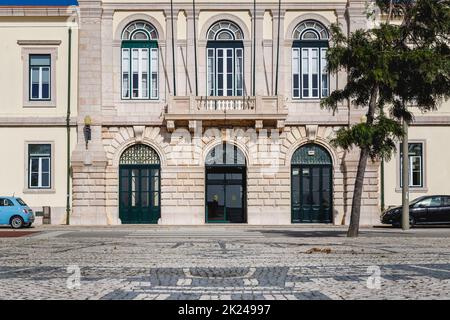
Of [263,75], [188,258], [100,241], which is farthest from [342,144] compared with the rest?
[263,75]

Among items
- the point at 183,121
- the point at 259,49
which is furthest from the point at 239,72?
the point at 183,121

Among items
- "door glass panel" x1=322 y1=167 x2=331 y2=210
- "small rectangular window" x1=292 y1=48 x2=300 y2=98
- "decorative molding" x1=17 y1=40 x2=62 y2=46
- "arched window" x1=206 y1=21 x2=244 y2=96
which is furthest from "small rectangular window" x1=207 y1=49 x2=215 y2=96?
"decorative molding" x1=17 y1=40 x2=62 y2=46

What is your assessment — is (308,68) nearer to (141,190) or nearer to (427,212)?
(427,212)

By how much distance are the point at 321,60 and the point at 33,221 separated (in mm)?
15408

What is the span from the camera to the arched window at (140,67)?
37.2 meters

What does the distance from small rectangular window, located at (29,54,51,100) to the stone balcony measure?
6.12 m

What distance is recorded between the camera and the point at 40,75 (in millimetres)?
37406

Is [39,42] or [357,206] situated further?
[39,42]

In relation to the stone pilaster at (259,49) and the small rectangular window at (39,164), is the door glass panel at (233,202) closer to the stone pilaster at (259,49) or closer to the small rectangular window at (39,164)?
the stone pilaster at (259,49)

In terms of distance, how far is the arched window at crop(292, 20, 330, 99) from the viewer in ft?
123

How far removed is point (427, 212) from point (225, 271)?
75.5 feet

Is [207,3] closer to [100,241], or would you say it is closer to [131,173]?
[131,173]

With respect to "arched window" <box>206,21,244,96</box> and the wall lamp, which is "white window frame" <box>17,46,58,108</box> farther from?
"arched window" <box>206,21,244,96</box>
